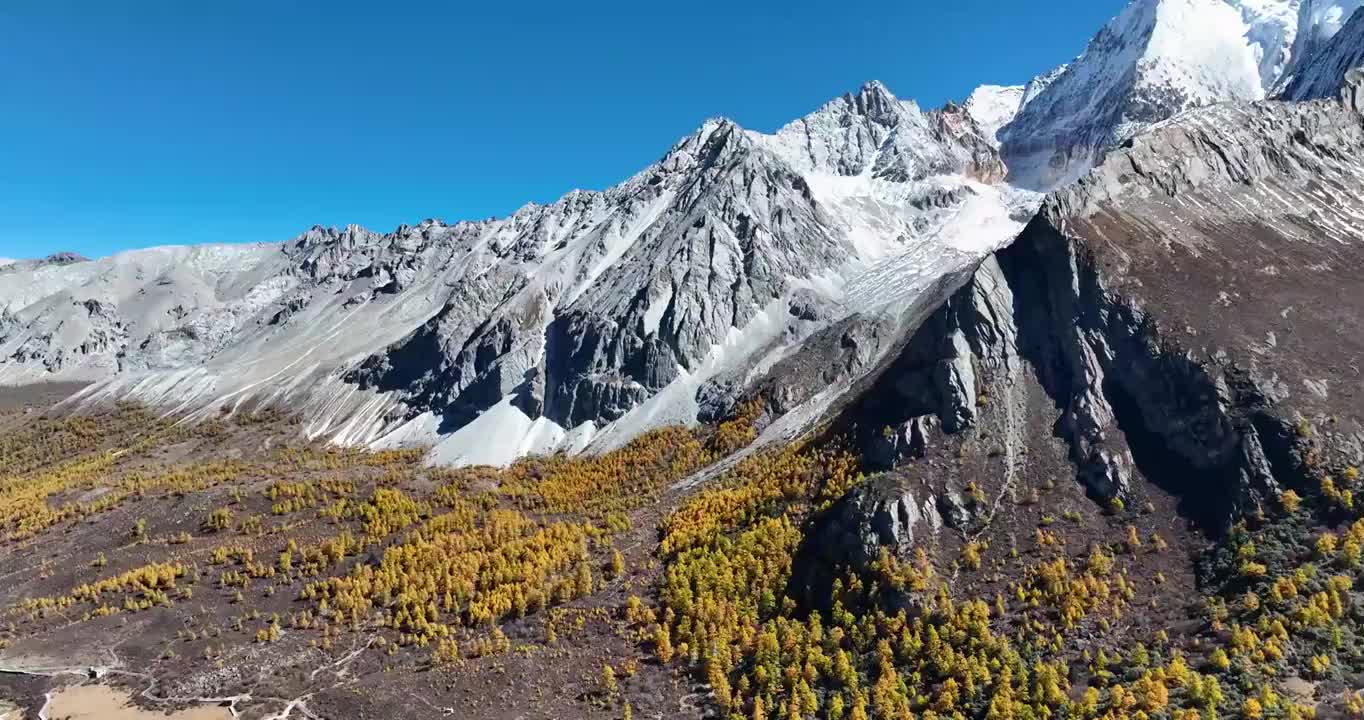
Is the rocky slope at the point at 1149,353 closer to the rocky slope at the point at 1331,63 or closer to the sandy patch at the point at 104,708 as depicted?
the sandy patch at the point at 104,708

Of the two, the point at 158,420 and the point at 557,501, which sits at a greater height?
the point at 158,420

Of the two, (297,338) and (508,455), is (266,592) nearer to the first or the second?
(508,455)

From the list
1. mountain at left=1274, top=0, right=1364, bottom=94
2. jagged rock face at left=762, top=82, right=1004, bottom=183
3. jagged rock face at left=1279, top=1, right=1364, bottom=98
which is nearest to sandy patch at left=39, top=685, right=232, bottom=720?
jagged rock face at left=762, top=82, right=1004, bottom=183

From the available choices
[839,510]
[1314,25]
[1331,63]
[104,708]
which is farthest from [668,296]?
[1314,25]

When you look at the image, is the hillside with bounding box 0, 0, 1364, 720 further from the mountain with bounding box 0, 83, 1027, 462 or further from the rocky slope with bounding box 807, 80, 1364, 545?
the mountain with bounding box 0, 83, 1027, 462

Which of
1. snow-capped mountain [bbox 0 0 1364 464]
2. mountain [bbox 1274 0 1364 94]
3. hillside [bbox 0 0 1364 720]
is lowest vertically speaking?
hillside [bbox 0 0 1364 720]

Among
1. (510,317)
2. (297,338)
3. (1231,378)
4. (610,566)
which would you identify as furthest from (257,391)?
(1231,378)
